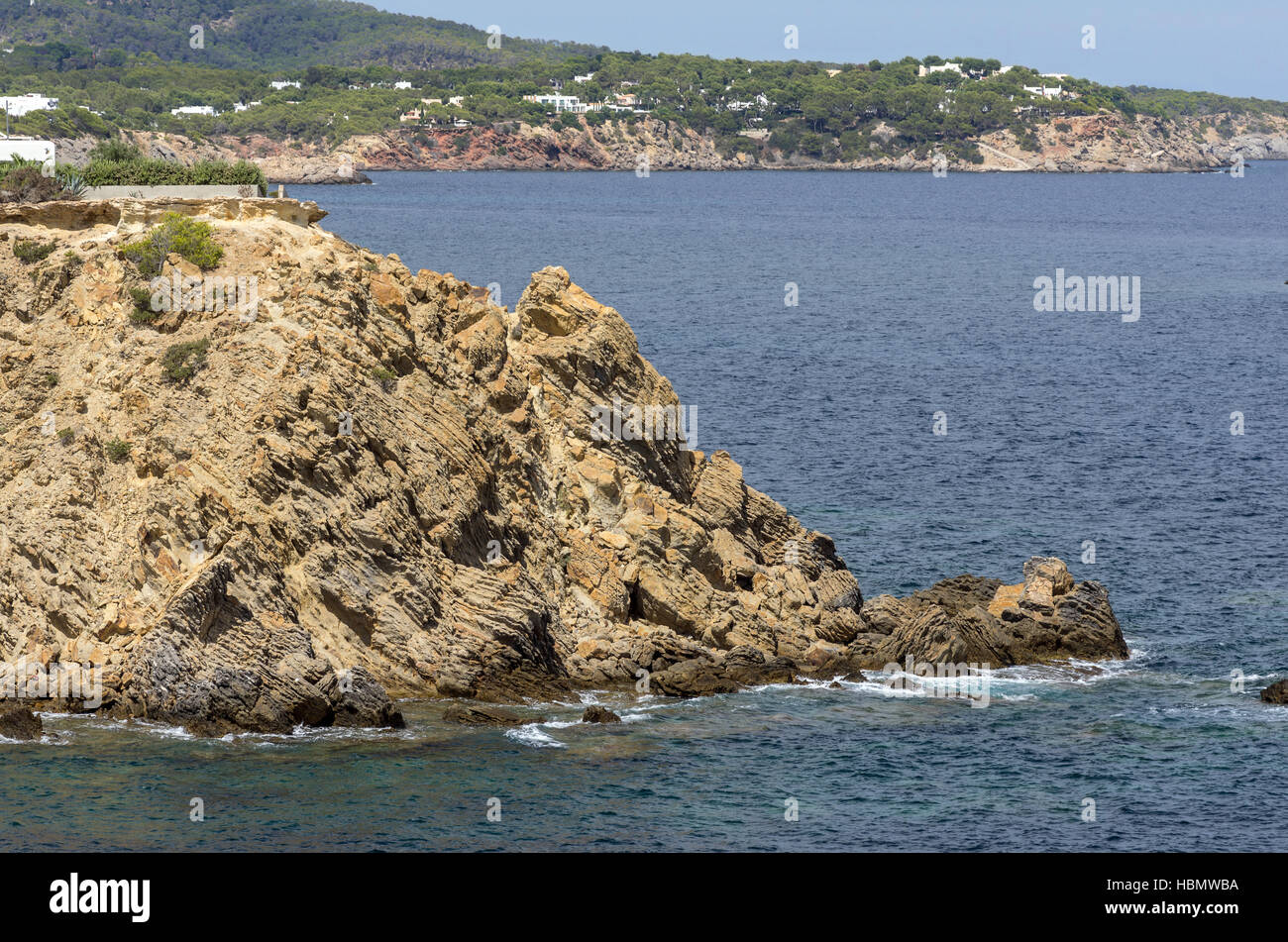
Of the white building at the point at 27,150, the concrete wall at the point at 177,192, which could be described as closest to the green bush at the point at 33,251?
the concrete wall at the point at 177,192

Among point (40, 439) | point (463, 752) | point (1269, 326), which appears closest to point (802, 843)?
point (463, 752)

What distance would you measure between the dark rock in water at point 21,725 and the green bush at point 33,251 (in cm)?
2073

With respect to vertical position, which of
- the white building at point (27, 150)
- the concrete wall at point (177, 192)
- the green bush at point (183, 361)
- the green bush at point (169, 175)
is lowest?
the green bush at point (183, 361)

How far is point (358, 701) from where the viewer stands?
54.9 meters

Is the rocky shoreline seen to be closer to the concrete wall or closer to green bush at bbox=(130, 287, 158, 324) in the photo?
green bush at bbox=(130, 287, 158, 324)

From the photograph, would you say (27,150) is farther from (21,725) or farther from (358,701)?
(358,701)

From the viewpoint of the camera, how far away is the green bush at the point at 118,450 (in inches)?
2356

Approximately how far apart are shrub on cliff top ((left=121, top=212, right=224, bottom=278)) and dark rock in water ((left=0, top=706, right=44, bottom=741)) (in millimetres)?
18268

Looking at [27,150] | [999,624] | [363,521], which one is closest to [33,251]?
[27,150]

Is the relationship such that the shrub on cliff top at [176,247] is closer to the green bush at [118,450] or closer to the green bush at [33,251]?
the green bush at [33,251]

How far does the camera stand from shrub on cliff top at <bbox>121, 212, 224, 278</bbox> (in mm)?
63250

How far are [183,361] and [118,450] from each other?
160 inches

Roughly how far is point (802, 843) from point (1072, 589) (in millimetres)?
26990

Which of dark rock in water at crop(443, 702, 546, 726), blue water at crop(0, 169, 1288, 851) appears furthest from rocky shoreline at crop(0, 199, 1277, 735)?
blue water at crop(0, 169, 1288, 851)
